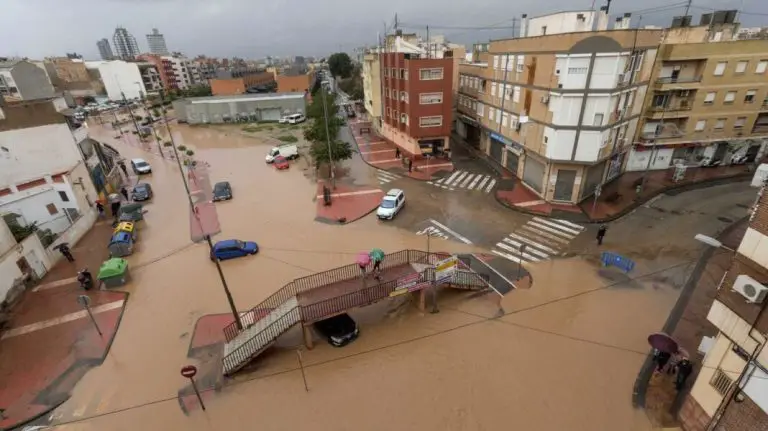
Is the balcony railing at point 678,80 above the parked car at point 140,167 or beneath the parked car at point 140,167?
above

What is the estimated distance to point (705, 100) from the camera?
27.2 metres

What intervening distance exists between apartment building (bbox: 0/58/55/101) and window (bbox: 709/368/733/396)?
7749cm

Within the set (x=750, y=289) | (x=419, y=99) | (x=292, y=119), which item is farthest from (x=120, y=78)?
(x=750, y=289)

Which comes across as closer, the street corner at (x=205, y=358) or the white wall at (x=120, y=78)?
the street corner at (x=205, y=358)

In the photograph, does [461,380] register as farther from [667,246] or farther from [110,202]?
[110,202]

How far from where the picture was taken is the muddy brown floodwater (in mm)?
11656

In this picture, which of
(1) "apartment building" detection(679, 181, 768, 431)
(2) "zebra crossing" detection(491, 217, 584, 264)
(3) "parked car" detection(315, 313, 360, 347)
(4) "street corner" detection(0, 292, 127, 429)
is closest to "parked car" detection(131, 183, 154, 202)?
(4) "street corner" detection(0, 292, 127, 429)

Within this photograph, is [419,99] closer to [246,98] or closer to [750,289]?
[750,289]

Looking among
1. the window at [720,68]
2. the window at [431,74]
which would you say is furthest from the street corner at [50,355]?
the window at [720,68]

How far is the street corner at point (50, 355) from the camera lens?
12547 millimetres

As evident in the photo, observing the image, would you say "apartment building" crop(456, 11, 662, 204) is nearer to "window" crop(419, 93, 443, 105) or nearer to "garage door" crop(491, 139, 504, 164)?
"garage door" crop(491, 139, 504, 164)

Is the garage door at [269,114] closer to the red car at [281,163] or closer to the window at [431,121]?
the red car at [281,163]

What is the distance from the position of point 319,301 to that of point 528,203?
711 inches

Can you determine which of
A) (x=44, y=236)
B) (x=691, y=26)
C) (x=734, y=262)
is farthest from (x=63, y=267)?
(x=691, y=26)
